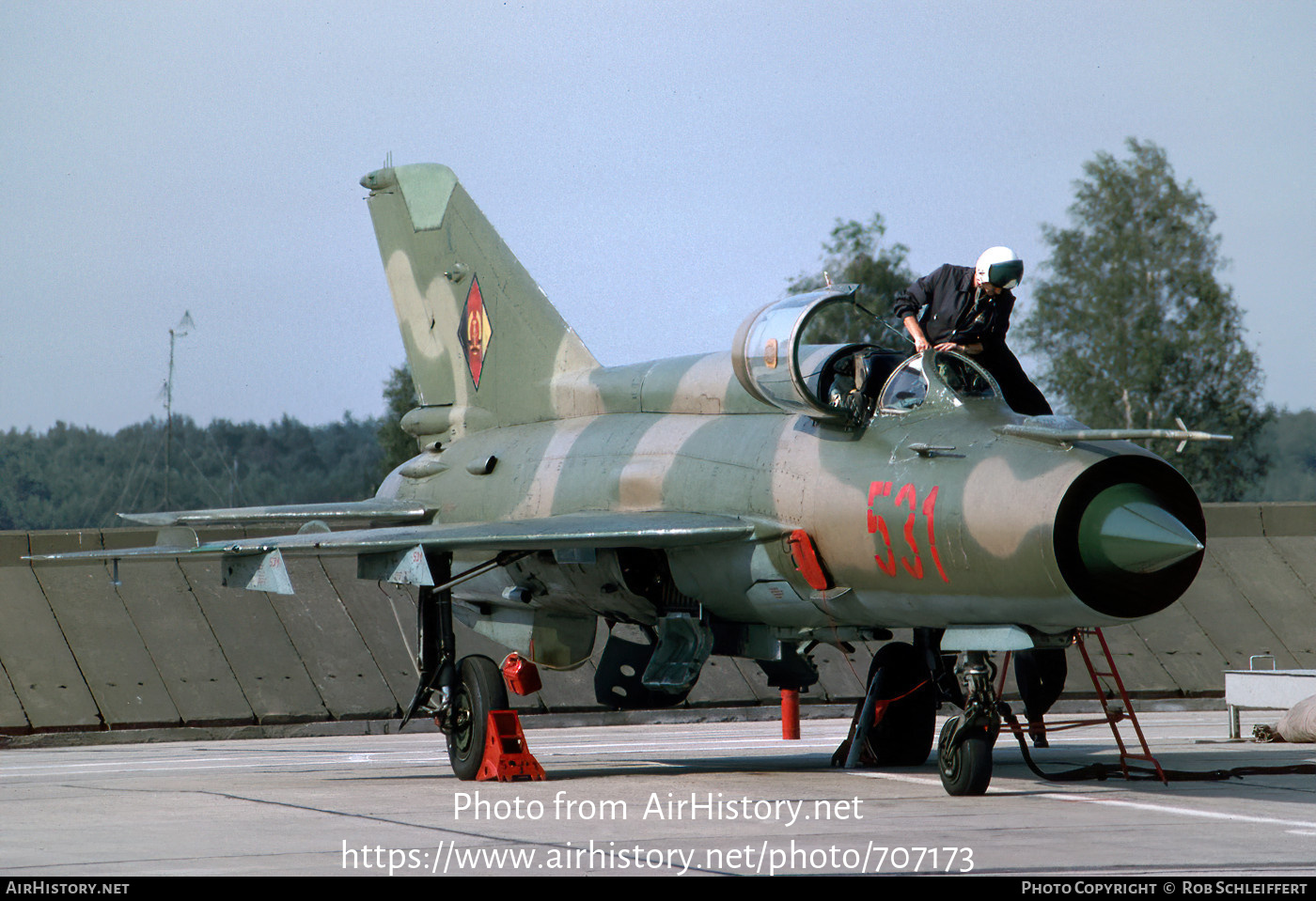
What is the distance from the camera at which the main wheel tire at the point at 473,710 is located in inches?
428

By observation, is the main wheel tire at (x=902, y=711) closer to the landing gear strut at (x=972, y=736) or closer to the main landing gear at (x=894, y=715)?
the main landing gear at (x=894, y=715)

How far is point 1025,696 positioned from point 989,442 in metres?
2.92

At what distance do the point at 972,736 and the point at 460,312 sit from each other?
7.42 meters

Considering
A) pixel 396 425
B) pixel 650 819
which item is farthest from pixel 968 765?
pixel 396 425

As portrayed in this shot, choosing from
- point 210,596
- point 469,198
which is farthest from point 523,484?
point 210,596

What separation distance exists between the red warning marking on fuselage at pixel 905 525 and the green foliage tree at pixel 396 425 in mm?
59480

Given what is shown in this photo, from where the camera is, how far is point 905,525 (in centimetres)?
905

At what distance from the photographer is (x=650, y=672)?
1146cm

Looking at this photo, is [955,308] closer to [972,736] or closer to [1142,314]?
[972,736]

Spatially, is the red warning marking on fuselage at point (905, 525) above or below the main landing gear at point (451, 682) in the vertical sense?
above

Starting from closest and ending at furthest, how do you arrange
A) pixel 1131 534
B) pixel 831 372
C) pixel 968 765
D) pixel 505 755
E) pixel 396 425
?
pixel 1131 534 → pixel 968 765 → pixel 831 372 → pixel 505 755 → pixel 396 425

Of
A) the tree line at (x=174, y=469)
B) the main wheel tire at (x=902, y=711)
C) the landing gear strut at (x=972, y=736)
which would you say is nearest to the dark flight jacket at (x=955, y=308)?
the landing gear strut at (x=972, y=736)

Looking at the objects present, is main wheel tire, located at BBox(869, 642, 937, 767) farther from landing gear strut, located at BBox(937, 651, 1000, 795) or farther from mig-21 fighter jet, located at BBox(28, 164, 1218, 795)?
landing gear strut, located at BBox(937, 651, 1000, 795)

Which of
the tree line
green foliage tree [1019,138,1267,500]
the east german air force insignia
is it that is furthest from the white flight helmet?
green foliage tree [1019,138,1267,500]
